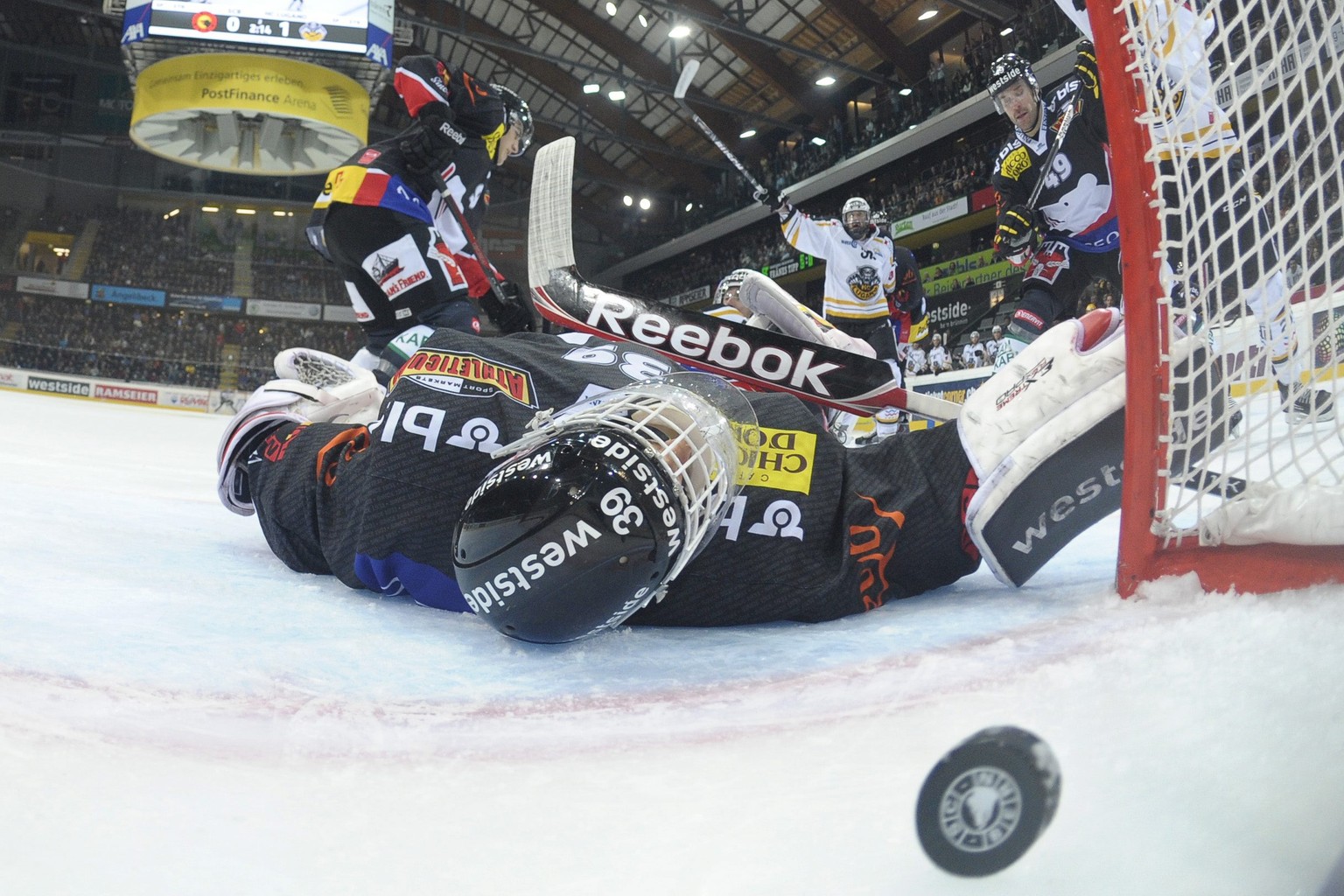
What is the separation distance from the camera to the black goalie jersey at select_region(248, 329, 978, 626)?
110 cm

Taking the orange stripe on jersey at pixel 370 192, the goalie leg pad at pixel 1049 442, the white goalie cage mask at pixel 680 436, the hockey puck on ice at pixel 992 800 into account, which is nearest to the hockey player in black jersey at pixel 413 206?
the orange stripe on jersey at pixel 370 192

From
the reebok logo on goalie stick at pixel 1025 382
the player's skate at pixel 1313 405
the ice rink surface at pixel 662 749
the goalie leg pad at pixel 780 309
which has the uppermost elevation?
the goalie leg pad at pixel 780 309

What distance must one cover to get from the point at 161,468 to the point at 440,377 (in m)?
2.49

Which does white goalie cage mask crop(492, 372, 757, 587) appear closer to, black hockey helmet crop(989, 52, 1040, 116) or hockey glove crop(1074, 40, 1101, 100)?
hockey glove crop(1074, 40, 1101, 100)

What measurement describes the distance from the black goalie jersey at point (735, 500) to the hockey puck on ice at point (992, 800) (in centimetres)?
62

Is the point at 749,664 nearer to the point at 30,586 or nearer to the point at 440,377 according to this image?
the point at 440,377

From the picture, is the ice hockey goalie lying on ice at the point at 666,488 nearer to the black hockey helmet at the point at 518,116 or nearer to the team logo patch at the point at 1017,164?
the black hockey helmet at the point at 518,116

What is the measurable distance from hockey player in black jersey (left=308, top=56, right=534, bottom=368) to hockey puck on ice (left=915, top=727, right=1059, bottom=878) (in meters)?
2.73

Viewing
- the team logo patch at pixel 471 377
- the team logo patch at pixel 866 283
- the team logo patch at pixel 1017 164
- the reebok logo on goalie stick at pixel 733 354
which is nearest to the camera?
the team logo patch at pixel 471 377

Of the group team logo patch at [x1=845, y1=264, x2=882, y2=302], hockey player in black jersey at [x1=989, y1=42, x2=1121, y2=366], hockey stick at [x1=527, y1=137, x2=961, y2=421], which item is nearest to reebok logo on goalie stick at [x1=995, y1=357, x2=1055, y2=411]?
hockey stick at [x1=527, y1=137, x2=961, y2=421]

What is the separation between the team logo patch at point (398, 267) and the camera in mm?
2980

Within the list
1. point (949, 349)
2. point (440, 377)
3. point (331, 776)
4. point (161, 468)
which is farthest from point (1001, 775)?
point (949, 349)

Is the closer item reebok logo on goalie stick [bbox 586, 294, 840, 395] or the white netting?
the white netting

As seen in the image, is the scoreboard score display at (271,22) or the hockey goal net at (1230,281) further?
the scoreboard score display at (271,22)
